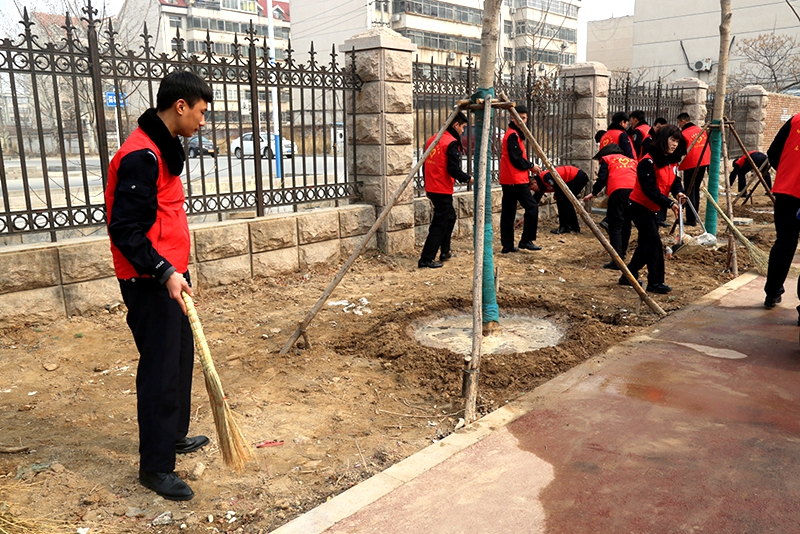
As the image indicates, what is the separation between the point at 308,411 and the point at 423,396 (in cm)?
79

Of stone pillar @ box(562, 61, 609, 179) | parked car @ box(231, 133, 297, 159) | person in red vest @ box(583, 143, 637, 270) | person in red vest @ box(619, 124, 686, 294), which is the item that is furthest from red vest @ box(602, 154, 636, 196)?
stone pillar @ box(562, 61, 609, 179)

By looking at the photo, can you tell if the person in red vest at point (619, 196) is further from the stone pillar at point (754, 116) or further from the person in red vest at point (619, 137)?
the stone pillar at point (754, 116)

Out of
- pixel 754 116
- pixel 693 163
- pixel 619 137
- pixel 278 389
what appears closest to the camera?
pixel 278 389

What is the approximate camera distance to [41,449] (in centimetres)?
357

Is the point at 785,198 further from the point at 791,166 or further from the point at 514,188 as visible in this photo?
the point at 514,188

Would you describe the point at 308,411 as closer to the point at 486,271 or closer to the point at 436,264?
the point at 486,271

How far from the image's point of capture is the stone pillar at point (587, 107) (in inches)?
480

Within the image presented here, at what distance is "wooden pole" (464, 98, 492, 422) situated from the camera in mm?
3938

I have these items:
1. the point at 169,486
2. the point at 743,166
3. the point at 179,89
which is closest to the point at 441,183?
the point at 179,89

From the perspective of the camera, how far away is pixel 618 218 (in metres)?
8.09

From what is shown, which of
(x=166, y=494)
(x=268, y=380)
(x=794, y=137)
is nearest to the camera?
(x=166, y=494)

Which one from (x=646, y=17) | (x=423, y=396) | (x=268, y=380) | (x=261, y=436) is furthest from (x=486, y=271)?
(x=646, y=17)

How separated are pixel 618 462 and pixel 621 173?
5.39 m

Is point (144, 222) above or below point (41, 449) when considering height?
above
